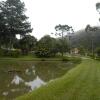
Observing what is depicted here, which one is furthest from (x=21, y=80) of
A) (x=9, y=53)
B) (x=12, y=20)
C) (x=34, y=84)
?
(x=12, y=20)

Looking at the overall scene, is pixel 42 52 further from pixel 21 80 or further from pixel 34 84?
pixel 34 84

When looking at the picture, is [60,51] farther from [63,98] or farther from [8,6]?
[63,98]

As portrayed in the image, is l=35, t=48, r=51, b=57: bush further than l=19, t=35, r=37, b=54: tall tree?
No

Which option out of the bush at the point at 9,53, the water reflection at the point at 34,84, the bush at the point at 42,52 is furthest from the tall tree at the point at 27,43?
the water reflection at the point at 34,84

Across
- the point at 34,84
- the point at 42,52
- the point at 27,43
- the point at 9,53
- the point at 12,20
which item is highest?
the point at 12,20

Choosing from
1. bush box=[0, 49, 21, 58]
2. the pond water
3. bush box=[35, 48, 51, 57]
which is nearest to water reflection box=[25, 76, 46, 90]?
the pond water

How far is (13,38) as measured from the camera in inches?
2758

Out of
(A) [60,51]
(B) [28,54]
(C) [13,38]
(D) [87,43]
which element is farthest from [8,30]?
(D) [87,43]

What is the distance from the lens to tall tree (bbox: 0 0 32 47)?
67.1 metres

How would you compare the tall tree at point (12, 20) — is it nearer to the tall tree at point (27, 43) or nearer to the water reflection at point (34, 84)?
the tall tree at point (27, 43)

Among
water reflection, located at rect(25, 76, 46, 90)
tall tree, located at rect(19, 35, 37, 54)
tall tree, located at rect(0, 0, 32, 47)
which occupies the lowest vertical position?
water reflection, located at rect(25, 76, 46, 90)

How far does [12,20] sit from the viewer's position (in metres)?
67.8

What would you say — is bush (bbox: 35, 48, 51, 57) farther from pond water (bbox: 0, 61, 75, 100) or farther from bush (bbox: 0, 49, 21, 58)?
pond water (bbox: 0, 61, 75, 100)

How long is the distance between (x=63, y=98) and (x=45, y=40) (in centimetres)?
6224
